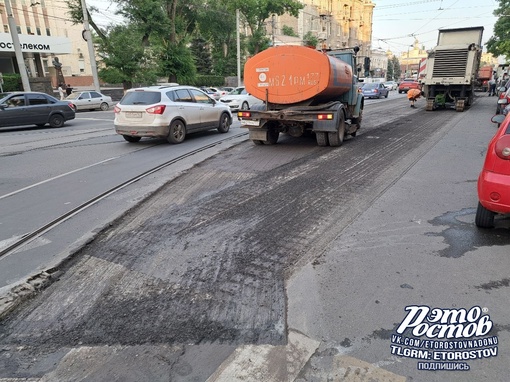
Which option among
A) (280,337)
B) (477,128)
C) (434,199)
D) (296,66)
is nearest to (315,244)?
(280,337)

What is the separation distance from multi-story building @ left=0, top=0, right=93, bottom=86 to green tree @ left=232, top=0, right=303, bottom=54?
20.3 m

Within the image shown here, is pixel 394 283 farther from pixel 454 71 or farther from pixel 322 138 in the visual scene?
pixel 454 71

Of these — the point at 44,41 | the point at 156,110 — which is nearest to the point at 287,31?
the point at 44,41

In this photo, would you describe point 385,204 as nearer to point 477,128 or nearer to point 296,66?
point 296,66

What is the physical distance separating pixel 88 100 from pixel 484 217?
27.5 metres

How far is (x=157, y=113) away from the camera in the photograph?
34.8 feet

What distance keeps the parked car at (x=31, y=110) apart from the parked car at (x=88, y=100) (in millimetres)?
9425

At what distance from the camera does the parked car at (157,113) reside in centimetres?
1066

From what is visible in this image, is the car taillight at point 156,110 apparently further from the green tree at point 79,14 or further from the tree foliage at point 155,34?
the green tree at point 79,14

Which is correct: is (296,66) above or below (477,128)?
above

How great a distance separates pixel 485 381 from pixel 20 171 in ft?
29.7

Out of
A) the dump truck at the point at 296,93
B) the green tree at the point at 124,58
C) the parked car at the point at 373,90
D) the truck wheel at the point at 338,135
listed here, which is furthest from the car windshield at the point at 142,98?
the parked car at the point at 373,90

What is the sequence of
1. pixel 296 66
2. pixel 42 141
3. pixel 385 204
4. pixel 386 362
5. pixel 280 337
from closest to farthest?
1. pixel 386 362
2. pixel 280 337
3. pixel 385 204
4. pixel 296 66
5. pixel 42 141

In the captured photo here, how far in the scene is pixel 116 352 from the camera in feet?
8.77
